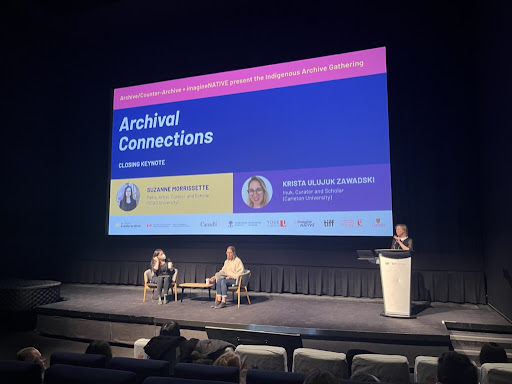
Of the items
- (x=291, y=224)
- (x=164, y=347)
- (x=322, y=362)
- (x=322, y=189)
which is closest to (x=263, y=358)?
(x=322, y=362)

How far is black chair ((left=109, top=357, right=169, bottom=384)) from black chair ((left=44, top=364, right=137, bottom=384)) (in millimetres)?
193

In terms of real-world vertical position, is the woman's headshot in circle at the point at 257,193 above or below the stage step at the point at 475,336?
above

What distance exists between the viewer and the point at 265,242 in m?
6.25

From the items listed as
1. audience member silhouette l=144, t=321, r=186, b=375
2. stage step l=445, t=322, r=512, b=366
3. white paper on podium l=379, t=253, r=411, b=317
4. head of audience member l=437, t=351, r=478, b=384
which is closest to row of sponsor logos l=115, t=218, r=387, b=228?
white paper on podium l=379, t=253, r=411, b=317

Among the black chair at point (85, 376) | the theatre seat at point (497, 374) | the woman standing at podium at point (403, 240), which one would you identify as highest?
the woman standing at podium at point (403, 240)

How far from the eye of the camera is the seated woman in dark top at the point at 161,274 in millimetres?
5473

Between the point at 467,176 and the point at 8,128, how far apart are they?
24.8 ft

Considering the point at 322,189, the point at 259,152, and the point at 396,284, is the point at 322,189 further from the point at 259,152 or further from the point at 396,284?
the point at 396,284

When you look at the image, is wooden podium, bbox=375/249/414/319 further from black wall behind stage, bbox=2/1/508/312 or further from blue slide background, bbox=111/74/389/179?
blue slide background, bbox=111/74/389/179

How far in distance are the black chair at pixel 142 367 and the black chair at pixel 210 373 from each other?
89 mm

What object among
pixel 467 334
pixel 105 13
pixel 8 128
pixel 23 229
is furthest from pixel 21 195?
pixel 467 334

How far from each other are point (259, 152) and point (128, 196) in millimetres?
2521

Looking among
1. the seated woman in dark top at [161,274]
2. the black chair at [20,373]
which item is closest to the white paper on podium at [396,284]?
the seated woman in dark top at [161,274]

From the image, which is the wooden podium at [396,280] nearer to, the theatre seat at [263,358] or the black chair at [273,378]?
the theatre seat at [263,358]
